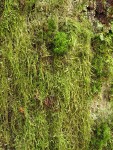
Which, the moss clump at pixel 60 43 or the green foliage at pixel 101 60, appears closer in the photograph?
the moss clump at pixel 60 43

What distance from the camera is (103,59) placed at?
13.7ft

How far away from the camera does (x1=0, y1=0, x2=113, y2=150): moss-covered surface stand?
3.73 m

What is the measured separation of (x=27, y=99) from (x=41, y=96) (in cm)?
14

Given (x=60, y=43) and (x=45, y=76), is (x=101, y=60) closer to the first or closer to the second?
(x=60, y=43)

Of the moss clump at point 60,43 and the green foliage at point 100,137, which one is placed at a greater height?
the moss clump at point 60,43

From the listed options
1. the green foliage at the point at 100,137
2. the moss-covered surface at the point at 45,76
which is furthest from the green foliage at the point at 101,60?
the green foliage at the point at 100,137

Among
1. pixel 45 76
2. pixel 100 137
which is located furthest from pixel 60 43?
pixel 100 137

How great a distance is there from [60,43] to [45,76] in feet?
1.15

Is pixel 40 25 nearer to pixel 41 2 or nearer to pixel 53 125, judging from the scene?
pixel 41 2

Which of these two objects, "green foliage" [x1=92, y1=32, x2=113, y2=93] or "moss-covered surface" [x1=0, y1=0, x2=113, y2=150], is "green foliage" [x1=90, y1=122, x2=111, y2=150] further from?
"green foliage" [x1=92, y1=32, x2=113, y2=93]

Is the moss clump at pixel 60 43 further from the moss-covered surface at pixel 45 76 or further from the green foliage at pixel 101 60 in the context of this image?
the green foliage at pixel 101 60

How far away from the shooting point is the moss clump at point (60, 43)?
3.81 m

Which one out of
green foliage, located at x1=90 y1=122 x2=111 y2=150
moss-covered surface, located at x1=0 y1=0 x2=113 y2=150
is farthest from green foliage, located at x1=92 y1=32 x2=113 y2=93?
green foliage, located at x1=90 y1=122 x2=111 y2=150

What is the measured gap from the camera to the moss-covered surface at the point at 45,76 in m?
3.73
